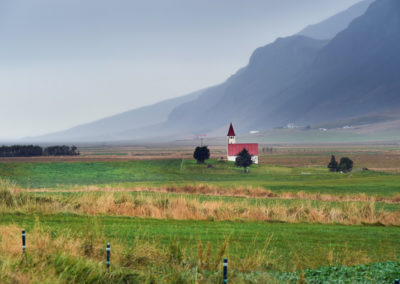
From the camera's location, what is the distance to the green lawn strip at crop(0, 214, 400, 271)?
53.5ft

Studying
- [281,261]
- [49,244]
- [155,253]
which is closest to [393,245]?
[281,261]

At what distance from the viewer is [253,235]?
63.9 feet

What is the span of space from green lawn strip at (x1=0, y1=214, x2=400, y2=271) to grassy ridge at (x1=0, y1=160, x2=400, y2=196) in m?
29.5

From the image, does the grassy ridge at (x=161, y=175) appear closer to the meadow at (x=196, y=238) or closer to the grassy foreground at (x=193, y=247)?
the meadow at (x=196, y=238)

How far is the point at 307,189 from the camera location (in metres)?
47.4

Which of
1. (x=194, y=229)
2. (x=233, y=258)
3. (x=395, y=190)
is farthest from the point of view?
(x=395, y=190)

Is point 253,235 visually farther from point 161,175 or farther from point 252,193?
point 161,175

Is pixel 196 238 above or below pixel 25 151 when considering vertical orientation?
below

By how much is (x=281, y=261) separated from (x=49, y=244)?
6.59 metres

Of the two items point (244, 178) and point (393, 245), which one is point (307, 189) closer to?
point (244, 178)

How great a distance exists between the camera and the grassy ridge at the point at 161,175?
2242 inches

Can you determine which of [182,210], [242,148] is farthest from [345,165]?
[182,210]

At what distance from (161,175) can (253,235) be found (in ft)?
161

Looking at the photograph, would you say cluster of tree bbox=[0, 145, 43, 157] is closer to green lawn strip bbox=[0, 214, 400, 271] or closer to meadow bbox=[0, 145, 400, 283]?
meadow bbox=[0, 145, 400, 283]
